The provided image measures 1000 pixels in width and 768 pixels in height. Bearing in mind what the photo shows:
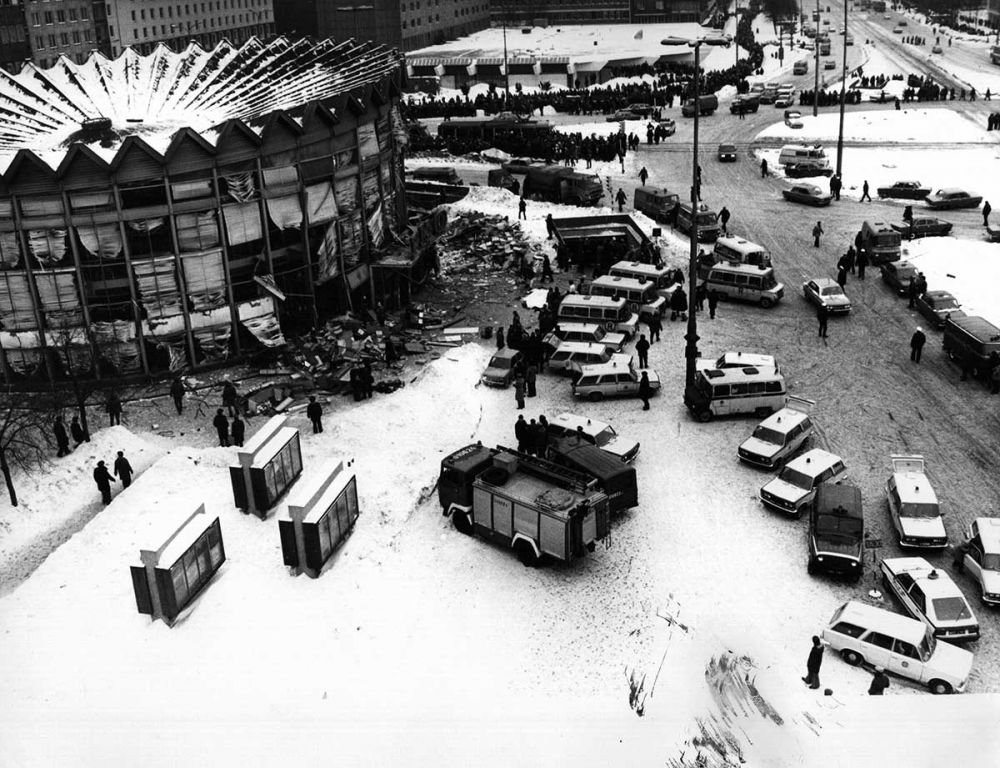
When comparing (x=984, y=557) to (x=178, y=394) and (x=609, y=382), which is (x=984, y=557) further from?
(x=178, y=394)

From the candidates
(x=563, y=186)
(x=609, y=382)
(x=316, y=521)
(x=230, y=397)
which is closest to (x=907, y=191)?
(x=563, y=186)

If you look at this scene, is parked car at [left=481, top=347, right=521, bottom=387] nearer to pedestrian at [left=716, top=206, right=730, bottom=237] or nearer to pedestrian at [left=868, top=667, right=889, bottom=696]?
pedestrian at [left=868, top=667, right=889, bottom=696]

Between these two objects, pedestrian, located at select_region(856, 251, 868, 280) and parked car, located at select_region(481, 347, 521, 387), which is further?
pedestrian, located at select_region(856, 251, 868, 280)

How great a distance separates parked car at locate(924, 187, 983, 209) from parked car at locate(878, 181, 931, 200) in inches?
96.3

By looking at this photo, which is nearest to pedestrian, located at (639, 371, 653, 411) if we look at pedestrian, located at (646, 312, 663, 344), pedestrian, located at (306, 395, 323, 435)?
pedestrian, located at (646, 312, 663, 344)

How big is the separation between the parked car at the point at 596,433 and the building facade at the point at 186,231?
12.9 meters

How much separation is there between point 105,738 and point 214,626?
350 cm

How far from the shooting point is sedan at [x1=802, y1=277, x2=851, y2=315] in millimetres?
41438

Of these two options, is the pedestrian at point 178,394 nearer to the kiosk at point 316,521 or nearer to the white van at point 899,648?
the kiosk at point 316,521

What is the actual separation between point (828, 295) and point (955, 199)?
65.4 ft

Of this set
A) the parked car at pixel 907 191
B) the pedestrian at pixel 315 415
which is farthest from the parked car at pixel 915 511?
the parked car at pixel 907 191

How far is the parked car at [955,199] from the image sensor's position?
187 ft

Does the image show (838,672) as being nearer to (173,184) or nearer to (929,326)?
(929,326)

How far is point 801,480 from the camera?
91.6 feet
